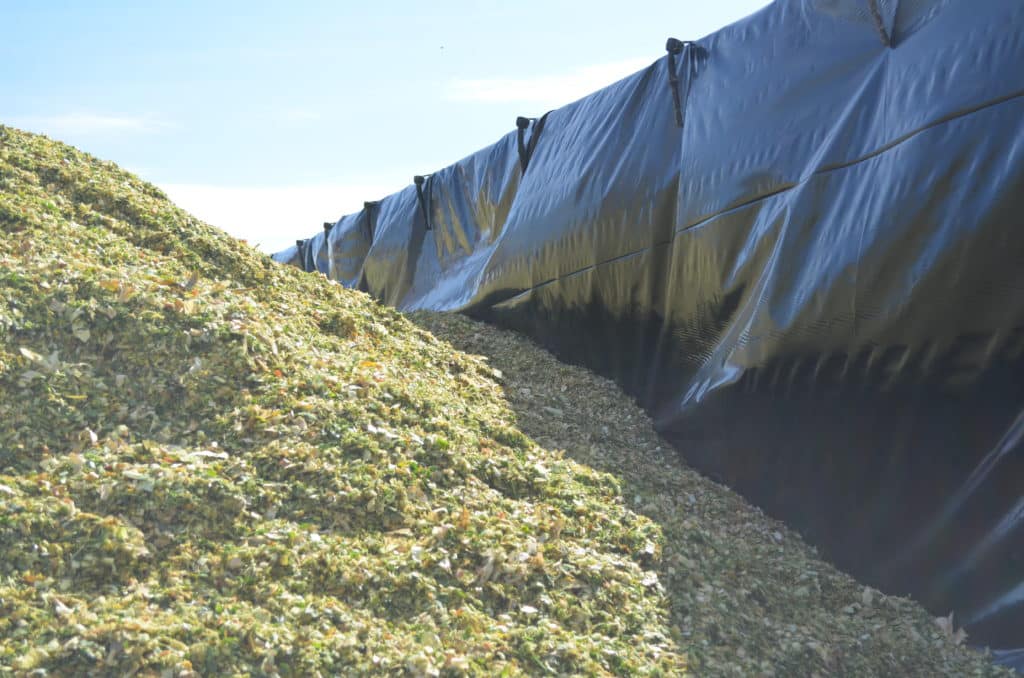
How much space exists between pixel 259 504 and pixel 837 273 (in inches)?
88.6

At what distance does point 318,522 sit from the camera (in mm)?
2521

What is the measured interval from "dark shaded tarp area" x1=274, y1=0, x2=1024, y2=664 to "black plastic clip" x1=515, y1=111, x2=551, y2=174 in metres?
0.80

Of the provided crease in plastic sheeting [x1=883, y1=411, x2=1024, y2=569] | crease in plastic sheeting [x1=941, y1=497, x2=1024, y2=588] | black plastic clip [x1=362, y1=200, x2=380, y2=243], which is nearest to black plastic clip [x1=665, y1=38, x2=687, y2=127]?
crease in plastic sheeting [x1=883, y1=411, x2=1024, y2=569]

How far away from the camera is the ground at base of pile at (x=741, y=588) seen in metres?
2.56

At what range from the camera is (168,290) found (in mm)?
3473

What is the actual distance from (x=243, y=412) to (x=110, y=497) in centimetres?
60

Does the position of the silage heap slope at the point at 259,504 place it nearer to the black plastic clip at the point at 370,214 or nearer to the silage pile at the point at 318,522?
the silage pile at the point at 318,522

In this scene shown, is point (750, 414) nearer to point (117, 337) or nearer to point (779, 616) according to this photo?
point (779, 616)

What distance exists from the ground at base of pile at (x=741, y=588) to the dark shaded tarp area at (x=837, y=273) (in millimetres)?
111

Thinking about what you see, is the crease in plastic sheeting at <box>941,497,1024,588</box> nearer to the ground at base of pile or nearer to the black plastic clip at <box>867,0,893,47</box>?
the ground at base of pile

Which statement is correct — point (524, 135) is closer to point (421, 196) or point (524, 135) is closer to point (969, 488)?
point (421, 196)

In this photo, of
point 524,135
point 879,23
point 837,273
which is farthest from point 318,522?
point 524,135

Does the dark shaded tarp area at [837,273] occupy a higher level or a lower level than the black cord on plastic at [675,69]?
lower

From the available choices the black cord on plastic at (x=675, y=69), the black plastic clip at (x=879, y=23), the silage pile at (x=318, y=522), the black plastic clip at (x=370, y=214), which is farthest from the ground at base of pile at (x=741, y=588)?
the black plastic clip at (x=370, y=214)
